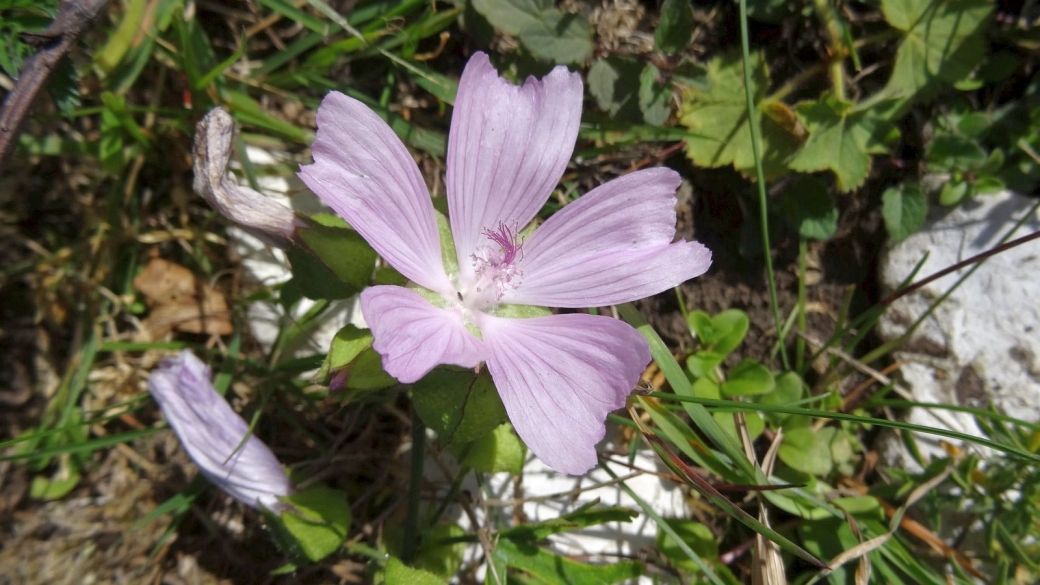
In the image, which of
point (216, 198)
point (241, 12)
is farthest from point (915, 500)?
point (241, 12)

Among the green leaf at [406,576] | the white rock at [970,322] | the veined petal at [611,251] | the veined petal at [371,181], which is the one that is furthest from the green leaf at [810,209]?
the green leaf at [406,576]

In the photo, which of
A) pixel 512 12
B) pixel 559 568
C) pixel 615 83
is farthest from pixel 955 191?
pixel 559 568

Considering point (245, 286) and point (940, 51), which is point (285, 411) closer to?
point (245, 286)

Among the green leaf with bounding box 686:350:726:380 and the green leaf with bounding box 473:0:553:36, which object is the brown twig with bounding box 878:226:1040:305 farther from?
the green leaf with bounding box 473:0:553:36

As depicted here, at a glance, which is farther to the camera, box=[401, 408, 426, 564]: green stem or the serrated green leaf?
the serrated green leaf

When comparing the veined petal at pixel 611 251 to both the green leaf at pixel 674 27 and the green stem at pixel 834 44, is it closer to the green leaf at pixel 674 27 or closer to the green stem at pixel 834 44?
the green leaf at pixel 674 27

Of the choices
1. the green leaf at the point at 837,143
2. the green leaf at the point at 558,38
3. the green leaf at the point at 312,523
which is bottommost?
the green leaf at the point at 312,523

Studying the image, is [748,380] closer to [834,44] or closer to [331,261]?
[834,44]

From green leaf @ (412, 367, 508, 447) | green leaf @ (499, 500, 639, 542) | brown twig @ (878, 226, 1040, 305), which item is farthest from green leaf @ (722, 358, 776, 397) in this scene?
green leaf @ (412, 367, 508, 447)
